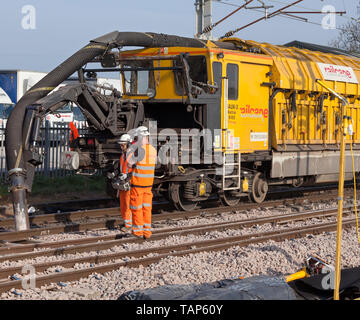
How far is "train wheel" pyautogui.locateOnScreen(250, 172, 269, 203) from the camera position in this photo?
44.3ft

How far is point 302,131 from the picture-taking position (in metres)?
14.0

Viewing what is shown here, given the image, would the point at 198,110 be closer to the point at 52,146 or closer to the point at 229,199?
the point at 229,199

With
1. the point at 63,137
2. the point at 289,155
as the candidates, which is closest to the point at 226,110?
the point at 289,155

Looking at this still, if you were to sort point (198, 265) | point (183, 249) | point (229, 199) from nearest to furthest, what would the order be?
point (198, 265), point (183, 249), point (229, 199)

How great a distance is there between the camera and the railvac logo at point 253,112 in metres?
12.4

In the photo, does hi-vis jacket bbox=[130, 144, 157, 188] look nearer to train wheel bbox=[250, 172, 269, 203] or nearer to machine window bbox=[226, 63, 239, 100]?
machine window bbox=[226, 63, 239, 100]

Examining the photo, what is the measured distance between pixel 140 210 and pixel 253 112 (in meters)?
4.69

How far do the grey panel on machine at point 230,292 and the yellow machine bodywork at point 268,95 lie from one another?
6.27 metres

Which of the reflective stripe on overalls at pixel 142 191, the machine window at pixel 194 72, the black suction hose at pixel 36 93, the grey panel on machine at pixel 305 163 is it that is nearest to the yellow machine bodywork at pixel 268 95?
the machine window at pixel 194 72

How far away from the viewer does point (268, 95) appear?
511 inches

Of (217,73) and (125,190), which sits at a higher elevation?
(217,73)

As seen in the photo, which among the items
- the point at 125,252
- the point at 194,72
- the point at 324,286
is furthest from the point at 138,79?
the point at 324,286

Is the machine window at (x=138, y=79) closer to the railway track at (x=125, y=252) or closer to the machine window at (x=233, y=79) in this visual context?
the machine window at (x=233, y=79)

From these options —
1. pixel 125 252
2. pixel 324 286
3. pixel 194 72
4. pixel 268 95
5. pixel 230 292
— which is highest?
pixel 194 72
